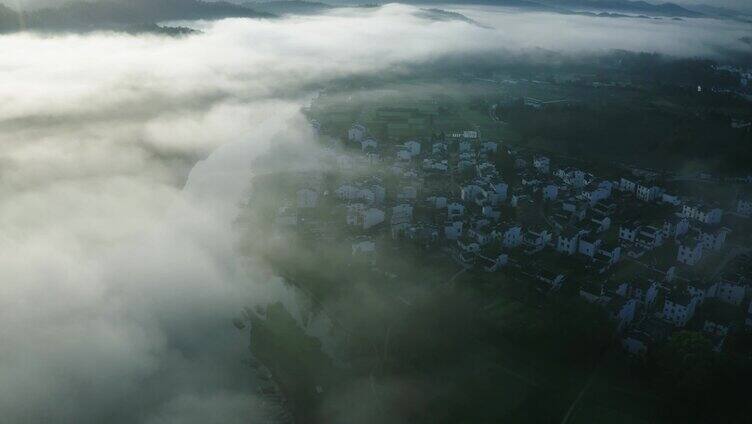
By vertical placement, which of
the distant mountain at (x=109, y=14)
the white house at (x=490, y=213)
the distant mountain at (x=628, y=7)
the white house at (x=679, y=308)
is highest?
the distant mountain at (x=628, y=7)

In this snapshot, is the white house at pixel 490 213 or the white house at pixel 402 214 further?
the white house at pixel 490 213

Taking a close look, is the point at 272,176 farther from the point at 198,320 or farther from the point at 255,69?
the point at 255,69

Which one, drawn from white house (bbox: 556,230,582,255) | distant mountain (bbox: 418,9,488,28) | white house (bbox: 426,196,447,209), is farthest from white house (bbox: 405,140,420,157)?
distant mountain (bbox: 418,9,488,28)

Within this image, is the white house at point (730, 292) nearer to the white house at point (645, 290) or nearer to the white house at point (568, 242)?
the white house at point (645, 290)

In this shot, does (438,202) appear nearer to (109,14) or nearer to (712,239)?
(712,239)

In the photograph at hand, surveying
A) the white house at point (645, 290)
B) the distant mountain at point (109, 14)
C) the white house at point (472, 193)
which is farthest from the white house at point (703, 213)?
the distant mountain at point (109, 14)

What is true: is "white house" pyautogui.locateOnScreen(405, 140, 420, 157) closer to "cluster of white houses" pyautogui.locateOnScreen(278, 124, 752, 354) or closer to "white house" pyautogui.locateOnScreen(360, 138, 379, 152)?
"cluster of white houses" pyautogui.locateOnScreen(278, 124, 752, 354)
